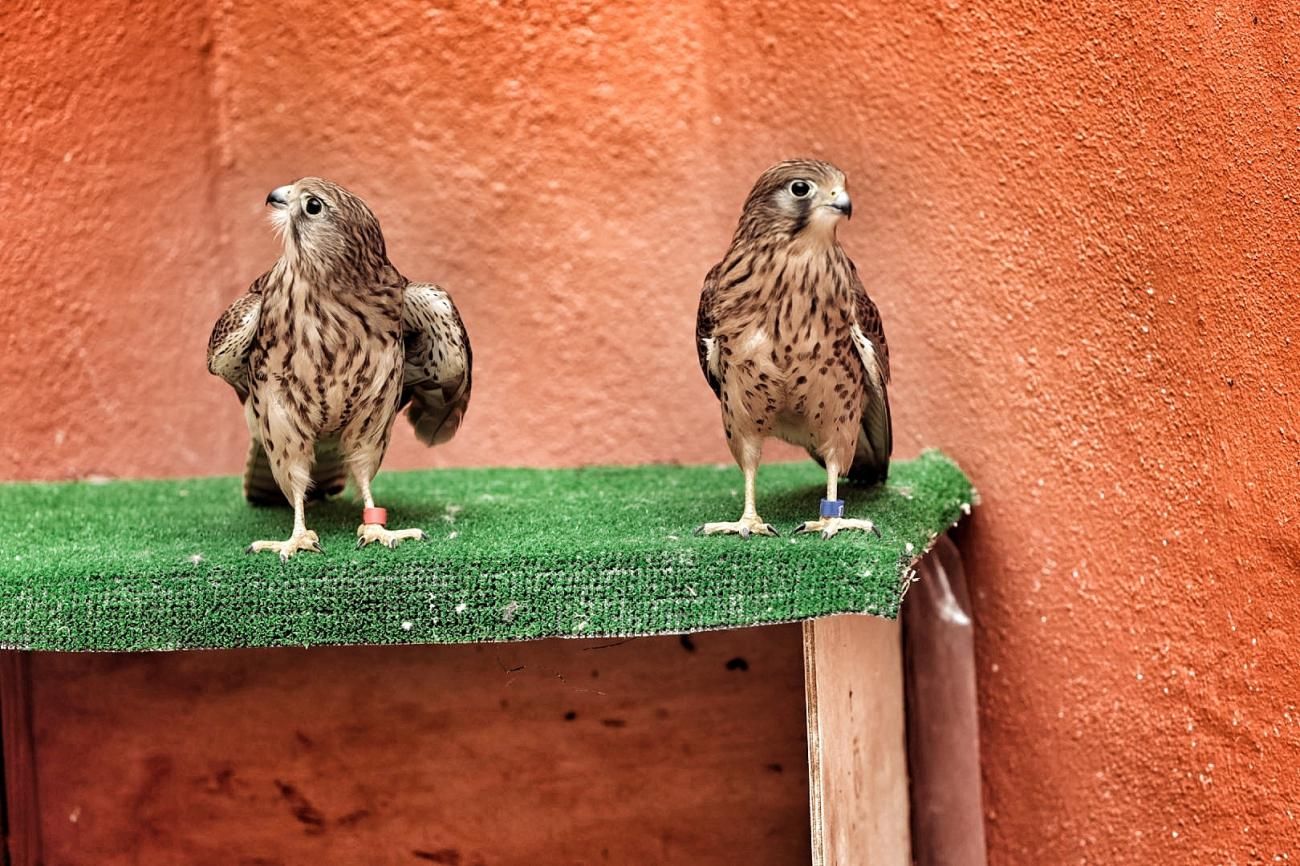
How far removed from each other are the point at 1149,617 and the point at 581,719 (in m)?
1.01

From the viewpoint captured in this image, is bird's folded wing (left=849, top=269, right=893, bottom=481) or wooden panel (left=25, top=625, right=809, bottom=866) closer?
bird's folded wing (left=849, top=269, right=893, bottom=481)

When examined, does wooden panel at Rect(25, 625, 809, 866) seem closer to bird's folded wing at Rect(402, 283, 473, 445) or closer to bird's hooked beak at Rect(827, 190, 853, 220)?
bird's folded wing at Rect(402, 283, 473, 445)

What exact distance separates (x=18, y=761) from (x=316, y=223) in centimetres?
119

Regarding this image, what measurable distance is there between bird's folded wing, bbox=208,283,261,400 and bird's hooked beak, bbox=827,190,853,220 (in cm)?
95

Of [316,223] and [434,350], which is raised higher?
[316,223]

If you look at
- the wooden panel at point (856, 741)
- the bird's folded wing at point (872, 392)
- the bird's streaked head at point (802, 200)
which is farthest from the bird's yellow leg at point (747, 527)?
the bird's streaked head at point (802, 200)

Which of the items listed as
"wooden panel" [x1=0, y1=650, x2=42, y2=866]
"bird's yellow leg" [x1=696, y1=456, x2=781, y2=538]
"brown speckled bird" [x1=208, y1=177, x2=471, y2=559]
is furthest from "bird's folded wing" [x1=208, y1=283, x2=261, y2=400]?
"bird's yellow leg" [x1=696, y1=456, x2=781, y2=538]

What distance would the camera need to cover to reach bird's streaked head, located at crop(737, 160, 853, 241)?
2.00m

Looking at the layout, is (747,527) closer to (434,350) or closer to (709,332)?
(709,332)

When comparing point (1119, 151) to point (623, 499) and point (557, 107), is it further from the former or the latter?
point (557, 107)

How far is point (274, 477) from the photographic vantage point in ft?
7.59

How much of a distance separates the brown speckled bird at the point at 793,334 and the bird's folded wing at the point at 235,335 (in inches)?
29.6

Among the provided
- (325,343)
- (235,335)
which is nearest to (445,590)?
(325,343)

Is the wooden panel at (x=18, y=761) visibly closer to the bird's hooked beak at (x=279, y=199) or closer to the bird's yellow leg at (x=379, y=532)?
the bird's yellow leg at (x=379, y=532)
